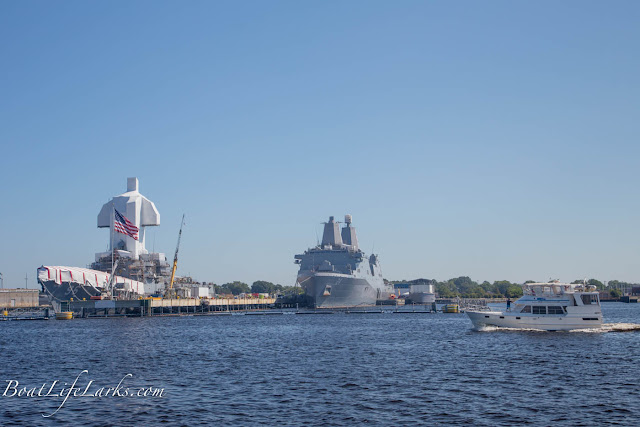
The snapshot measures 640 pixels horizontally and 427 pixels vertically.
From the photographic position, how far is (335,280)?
16212 cm

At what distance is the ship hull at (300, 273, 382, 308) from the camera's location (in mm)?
161000

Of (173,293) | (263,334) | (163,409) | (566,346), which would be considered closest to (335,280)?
(173,293)

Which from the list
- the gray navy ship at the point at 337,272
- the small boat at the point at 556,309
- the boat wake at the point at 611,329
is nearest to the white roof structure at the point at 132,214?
the gray navy ship at the point at 337,272

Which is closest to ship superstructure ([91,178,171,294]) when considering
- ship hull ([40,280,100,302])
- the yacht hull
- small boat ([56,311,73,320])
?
ship hull ([40,280,100,302])

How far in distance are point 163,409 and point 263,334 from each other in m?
50.1

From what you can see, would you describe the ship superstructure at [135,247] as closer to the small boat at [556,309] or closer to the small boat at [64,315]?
the small boat at [64,315]

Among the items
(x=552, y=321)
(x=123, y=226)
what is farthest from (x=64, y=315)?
(x=552, y=321)

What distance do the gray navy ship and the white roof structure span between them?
41203 millimetres

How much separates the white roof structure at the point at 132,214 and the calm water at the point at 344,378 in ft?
340

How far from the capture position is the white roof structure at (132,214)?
173 metres

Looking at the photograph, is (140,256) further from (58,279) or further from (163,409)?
(163,409)

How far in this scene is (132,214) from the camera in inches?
6801

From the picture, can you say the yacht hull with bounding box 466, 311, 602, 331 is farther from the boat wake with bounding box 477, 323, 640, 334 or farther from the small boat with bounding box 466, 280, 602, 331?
the boat wake with bounding box 477, 323, 640, 334

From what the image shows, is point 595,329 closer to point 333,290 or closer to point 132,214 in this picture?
point 333,290
